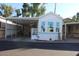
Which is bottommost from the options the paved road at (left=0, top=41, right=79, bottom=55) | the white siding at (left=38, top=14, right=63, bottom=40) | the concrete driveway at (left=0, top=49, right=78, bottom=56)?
the concrete driveway at (left=0, top=49, right=78, bottom=56)

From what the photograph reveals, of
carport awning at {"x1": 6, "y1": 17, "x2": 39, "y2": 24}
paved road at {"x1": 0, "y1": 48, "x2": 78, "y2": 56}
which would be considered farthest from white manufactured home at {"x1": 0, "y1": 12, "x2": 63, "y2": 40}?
paved road at {"x1": 0, "y1": 48, "x2": 78, "y2": 56}

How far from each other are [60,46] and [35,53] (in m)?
0.83

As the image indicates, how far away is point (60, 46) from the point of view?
19.0ft

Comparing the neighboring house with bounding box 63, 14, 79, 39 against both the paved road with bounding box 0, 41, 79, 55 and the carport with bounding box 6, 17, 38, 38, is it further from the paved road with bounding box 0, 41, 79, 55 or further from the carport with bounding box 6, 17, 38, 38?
the carport with bounding box 6, 17, 38, 38

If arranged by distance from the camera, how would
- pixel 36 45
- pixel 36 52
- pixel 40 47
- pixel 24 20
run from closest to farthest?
pixel 36 52
pixel 40 47
pixel 36 45
pixel 24 20

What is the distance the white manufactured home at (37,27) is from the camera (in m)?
6.37

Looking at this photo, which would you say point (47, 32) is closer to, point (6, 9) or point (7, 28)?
point (7, 28)

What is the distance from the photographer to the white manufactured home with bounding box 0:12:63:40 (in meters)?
6.37

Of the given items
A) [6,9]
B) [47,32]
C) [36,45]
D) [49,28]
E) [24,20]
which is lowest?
[36,45]

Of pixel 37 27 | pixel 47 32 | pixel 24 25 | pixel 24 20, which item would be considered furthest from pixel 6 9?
pixel 47 32

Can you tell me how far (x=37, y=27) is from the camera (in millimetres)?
A: 6984

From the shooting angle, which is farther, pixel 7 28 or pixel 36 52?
pixel 7 28

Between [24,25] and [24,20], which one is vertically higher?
[24,20]

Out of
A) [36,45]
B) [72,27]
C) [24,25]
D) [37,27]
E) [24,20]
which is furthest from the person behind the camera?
[37,27]
